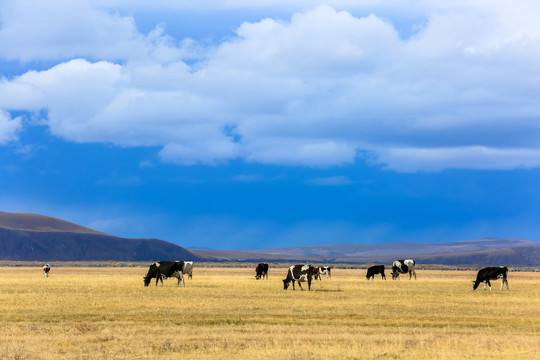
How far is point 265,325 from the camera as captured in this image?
76.1ft

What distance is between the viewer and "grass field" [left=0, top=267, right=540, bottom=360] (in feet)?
58.5

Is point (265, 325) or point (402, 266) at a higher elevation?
point (402, 266)

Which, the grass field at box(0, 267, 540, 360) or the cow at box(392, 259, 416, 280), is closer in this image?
the grass field at box(0, 267, 540, 360)

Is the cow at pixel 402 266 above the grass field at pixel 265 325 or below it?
above

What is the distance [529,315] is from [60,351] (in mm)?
19368

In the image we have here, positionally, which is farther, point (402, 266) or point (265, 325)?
point (402, 266)

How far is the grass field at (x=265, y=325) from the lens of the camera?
17.8 m

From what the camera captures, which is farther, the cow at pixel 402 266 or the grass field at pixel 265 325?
the cow at pixel 402 266

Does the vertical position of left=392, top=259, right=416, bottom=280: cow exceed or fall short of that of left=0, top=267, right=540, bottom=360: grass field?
it exceeds it

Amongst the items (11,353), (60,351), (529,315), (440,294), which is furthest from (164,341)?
(440,294)

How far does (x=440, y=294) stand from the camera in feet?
127

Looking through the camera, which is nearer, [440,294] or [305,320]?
[305,320]

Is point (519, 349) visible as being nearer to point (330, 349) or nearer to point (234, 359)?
point (330, 349)

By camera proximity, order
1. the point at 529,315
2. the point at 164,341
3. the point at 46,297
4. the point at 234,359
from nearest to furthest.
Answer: the point at 234,359, the point at 164,341, the point at 529,315, the point at 46,297
